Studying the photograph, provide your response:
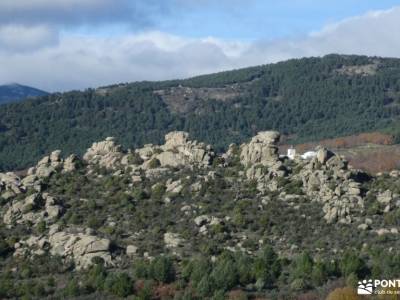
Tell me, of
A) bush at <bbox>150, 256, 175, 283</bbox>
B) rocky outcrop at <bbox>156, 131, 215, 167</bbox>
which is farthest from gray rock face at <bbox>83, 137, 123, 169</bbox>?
bush at <bbox>150, 256, 175, 283</bbox>

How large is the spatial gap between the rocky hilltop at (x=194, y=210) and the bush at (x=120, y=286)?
6.33 ft

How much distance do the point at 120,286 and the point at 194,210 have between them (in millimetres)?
14160

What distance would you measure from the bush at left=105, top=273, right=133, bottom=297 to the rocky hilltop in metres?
1.93

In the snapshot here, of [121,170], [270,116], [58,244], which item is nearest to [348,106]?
[270,116]

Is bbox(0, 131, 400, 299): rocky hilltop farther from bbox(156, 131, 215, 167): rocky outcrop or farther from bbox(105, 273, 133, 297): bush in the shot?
bbox(105, 273, 133, 297): bush

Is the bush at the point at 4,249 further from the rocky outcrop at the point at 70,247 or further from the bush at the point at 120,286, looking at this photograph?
the bush at the point at 120,286

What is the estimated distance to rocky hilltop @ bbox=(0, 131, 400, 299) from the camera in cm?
5588

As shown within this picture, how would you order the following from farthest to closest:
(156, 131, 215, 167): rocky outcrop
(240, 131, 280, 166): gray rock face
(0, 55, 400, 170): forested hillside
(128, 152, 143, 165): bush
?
(0, 55, 400, 170): forested hillside → (128, 152, 143, 165): bush → (156, 131, 215, 167): rocky outcrop → (240, 131, 280, 166): gray rock face

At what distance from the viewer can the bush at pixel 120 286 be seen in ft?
159

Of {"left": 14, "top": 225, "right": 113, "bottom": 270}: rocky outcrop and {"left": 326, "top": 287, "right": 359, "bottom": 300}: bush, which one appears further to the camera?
{"left": 14, "top": 225, "right": 113, "bottom": 270}: rocky outcrop

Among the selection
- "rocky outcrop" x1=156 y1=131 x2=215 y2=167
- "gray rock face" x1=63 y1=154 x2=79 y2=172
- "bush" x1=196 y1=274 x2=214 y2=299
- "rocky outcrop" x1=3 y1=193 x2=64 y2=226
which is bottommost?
"bush" x1=196 y1=274 x2=214 y2=299

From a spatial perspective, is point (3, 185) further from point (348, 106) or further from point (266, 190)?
Result: point (348, 106)

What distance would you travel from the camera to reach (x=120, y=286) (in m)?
48.5

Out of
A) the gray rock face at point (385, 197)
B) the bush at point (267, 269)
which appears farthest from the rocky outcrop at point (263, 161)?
the bush at point (267, 269)
